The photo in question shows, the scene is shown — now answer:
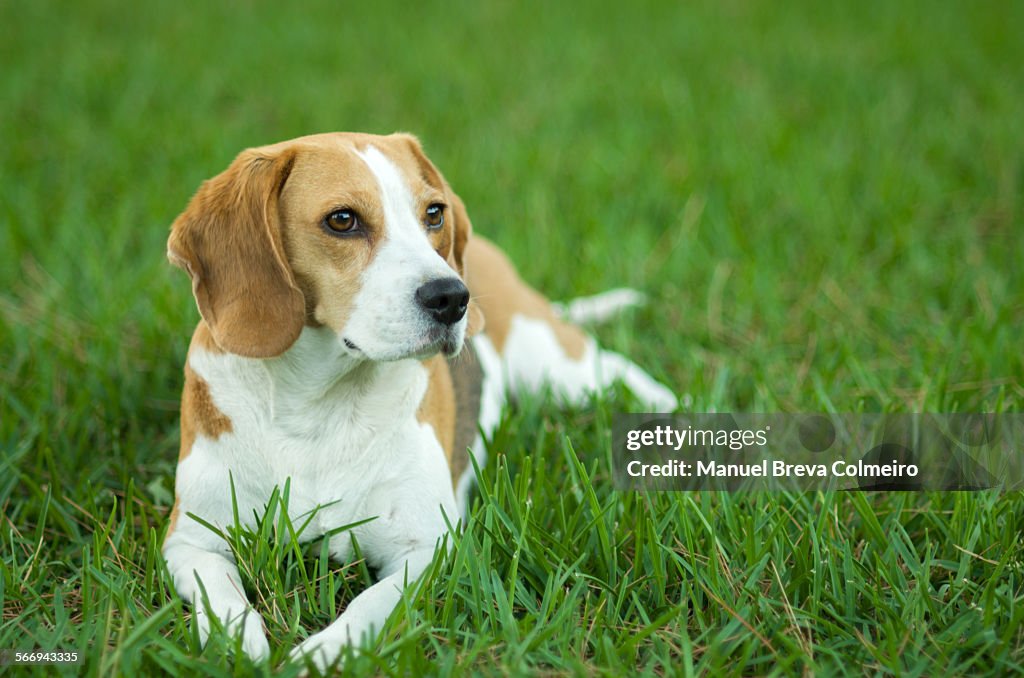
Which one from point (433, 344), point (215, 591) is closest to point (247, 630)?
point (215, 591)

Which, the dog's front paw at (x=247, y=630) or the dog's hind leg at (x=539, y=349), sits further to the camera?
the dog's hind leg at (x=539, y=349)

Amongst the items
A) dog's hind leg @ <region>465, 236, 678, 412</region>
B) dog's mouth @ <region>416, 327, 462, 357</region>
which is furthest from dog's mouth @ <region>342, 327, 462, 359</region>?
dog's hind leg @ <region>465, 236, 678, 412</region>

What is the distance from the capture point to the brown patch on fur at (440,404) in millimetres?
3287

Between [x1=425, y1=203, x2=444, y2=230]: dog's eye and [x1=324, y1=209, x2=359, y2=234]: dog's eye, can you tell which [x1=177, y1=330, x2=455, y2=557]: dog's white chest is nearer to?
[x1=324, y1=209, x2=359, y2=234]: dog's eye

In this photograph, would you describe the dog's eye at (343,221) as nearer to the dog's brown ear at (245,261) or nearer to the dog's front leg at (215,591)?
the dog's brown ear at (245,261)

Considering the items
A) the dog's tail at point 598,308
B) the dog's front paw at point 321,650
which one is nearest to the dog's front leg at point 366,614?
the dog's front paw at point 321,650

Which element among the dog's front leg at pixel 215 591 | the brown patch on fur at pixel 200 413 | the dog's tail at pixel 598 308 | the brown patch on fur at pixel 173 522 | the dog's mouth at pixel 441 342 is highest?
the dog's mouth at pixel 441 342

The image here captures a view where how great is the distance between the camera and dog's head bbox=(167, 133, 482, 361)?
276 centimetres

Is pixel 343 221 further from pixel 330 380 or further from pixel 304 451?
pixel 304 451

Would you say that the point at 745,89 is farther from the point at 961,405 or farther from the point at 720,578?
the point at 720,578

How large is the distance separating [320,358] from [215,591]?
776 millimetres

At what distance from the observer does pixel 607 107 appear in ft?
29.0

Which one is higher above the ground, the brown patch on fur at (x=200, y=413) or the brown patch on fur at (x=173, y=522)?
the brown patch on fur at (x=200, y=413)

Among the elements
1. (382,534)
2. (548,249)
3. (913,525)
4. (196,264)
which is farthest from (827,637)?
(548,249)
